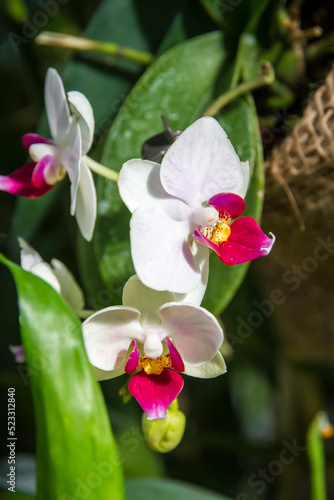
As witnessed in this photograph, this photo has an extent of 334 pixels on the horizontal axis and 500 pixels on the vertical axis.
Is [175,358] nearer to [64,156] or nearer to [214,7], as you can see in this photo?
[64,156]

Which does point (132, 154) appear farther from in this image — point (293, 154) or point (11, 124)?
point (11, 124)

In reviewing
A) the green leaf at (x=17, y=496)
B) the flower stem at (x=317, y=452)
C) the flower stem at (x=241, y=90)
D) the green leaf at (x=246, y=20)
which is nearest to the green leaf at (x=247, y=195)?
the flower stem at (x=241, y=90)

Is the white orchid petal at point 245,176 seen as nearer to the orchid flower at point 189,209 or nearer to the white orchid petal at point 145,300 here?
the orchid flower at point 189,209

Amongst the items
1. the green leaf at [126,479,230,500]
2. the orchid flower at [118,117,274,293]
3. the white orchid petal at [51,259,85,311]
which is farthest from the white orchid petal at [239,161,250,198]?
the green leaf at [126,479,230,500]

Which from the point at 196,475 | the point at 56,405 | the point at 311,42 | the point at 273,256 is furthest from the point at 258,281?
the point at 56,405

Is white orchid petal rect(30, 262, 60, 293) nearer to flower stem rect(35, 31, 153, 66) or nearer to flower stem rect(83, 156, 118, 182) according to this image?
flower stem rect(83, 156, 118, 182)

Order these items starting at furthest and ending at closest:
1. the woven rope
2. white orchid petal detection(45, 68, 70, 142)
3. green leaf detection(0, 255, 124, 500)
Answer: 1. the woven rope
2. white orchid petal detection(45, 68, 70, 142)
3. green leaf detection(0, 255, 124, 500)

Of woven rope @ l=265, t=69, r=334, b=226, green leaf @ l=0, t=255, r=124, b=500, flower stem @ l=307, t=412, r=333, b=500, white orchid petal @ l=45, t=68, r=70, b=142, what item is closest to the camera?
green leaf @ l=0, t=255, r=124, b=500

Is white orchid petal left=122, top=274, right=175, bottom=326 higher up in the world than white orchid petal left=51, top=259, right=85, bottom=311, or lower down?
higher up
